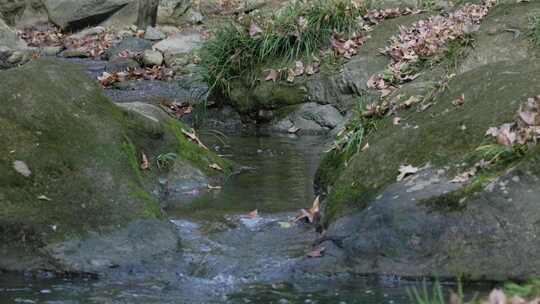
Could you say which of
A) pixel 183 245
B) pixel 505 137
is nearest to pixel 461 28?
pixel 505 137

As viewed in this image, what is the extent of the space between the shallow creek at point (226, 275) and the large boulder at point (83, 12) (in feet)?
48.1

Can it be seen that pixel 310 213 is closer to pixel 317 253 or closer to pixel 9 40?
pixel 317 253

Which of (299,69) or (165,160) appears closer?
(165,160)

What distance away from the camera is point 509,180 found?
527cm

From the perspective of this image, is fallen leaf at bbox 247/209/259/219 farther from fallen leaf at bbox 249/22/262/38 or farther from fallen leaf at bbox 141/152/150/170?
fallen leaf at bbox 249/22/262/38

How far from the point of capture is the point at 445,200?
5.34m

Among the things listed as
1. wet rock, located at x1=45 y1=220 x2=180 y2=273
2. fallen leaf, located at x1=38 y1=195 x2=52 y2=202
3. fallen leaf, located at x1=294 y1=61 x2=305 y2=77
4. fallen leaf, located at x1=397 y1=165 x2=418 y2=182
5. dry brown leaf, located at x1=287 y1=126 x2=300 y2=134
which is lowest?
dry brown leaf, located at x1=287 y1=126 x2=300 y2=134

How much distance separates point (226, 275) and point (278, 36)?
651cm

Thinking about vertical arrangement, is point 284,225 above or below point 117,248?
below

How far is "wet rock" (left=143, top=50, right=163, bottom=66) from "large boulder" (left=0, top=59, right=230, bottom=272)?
835 cm

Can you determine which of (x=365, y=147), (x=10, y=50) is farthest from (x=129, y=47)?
(x=365, y=147)

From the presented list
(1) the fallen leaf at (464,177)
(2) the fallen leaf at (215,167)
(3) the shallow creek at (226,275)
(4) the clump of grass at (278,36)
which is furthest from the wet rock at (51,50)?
(1) the fallen leaf at (464,177)

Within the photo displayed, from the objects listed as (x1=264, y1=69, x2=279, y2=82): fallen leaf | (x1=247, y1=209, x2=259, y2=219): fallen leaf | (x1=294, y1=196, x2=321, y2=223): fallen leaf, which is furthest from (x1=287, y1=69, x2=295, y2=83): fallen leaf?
(x1=294, y1=196, x2=321, y2=223): fallen leaf

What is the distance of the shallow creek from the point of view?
4.98 m
